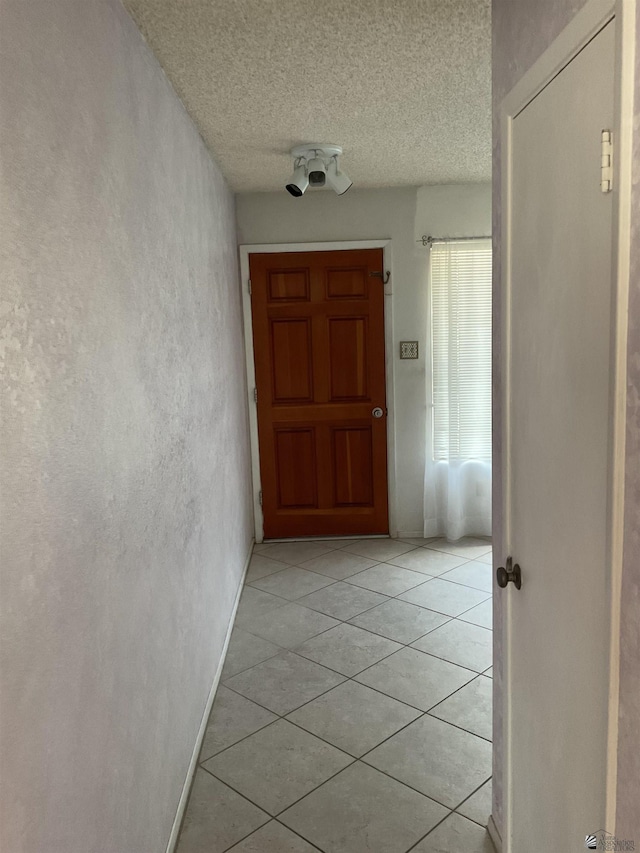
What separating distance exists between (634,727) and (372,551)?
3.56m

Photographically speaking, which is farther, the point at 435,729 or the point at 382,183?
the point at 382,183

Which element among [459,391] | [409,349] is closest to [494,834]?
[459,391]

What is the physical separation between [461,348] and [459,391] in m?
0.30

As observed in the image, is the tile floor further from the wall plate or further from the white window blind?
the wall plate

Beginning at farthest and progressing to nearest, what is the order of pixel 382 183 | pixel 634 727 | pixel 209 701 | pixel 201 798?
pixel 382 183
pixel 209 701
pixel 201 798
pixel 634 727

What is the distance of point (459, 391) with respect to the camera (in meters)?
4.63

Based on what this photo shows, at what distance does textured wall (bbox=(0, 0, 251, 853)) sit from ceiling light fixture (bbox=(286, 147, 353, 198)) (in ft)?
2.90

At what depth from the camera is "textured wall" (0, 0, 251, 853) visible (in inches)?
42.5

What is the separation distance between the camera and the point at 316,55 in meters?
2.22

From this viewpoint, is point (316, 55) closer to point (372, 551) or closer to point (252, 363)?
point (252, 363)

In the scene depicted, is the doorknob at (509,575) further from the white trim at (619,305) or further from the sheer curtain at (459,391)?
the sheer curtain at (459,391)

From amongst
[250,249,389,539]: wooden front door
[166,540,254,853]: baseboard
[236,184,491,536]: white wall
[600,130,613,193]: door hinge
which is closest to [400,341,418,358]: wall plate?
[236,184,491,536]: white wall

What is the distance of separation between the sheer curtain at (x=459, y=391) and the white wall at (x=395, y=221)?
0.12 m

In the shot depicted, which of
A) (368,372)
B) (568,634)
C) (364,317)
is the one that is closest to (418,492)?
(368,372)
